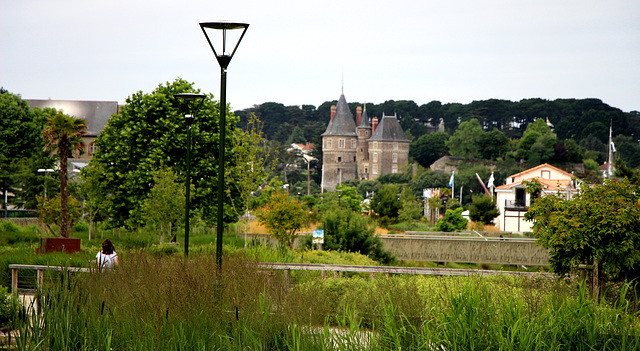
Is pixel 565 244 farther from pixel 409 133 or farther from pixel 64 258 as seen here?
pixel 409 133

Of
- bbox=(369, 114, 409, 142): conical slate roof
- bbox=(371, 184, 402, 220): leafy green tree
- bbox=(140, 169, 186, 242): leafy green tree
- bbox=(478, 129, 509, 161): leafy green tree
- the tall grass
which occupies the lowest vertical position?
bbox=(371, 184, 402, 220): leafy green tree

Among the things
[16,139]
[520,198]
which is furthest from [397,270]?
[520,198]

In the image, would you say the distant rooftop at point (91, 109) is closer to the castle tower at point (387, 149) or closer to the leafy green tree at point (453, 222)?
the leafy green tree at point (453, 222)

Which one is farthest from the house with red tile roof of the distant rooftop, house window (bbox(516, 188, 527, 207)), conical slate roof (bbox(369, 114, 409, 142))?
conical slate roof (bbox(369, 114, 409, 142))

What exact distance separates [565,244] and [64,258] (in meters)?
8.37

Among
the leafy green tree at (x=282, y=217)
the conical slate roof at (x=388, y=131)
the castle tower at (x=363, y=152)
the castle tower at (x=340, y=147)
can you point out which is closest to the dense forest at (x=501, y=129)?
the castle tower at (x=340, y=147)

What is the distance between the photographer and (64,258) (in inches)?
452

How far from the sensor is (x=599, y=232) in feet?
31.3

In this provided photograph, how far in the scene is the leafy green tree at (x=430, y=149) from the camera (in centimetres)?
13050

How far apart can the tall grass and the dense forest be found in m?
94.0

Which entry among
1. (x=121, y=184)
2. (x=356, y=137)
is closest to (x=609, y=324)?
(x=121, y=184)

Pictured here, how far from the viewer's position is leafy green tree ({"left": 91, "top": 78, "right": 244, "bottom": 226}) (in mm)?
23547

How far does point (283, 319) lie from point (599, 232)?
570 centimetres

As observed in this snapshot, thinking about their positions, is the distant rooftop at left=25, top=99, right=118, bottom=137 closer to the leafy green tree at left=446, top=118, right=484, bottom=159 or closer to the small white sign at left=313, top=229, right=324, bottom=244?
the small white sign at left=313, top=229, right=324, bottom=244
